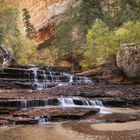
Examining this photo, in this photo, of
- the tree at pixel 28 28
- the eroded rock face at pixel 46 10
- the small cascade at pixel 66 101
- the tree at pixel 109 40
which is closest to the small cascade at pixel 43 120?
the small cascade at pixel 66 101

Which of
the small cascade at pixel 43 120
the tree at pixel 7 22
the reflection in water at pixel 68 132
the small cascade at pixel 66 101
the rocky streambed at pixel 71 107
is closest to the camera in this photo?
the reflection in water at pixel 68 132

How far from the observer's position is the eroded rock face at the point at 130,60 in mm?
28297

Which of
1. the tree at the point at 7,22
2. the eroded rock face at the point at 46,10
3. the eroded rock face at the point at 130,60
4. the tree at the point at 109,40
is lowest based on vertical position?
the eroded rock face at the point at 130,60

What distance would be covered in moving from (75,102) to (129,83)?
10602mm

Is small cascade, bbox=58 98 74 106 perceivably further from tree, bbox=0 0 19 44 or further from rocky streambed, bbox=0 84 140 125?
tree, bbox=0 0 19 44

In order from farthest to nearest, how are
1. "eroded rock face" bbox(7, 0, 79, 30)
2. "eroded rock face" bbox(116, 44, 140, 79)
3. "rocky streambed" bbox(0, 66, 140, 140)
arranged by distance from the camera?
1. "eroded rock face" bbox(7, 0, 79, 30)
2. "eroded rock face" bbox(116, 44, 140, 79)
3. "rocky streambed" bbox(0, 66, 140, 140)

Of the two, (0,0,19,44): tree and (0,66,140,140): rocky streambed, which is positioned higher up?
(0,0,19,44): tree

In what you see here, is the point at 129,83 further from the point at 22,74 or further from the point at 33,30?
the point at 33,30

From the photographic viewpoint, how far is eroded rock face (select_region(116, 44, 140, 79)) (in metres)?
28.3

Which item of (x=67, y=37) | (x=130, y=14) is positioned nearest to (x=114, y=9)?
(x=130, y=14)

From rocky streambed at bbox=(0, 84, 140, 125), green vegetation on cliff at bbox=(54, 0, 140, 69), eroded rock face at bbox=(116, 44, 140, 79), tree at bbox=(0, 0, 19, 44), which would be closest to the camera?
rocky streambed at bbox=(0, 84, 140, 125)

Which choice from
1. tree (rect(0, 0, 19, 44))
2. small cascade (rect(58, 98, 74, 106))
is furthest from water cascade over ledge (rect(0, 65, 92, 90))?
tree (rect(0, 0, 19, 44))

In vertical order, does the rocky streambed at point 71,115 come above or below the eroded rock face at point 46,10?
below

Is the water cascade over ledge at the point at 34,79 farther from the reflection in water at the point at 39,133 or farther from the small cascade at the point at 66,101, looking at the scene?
the reflection in water at the point at 39,133
